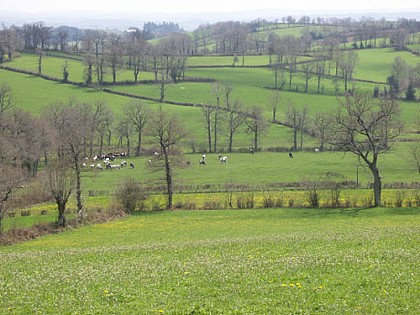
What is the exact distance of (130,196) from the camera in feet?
180

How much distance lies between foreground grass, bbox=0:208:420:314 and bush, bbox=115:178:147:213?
1033 inches

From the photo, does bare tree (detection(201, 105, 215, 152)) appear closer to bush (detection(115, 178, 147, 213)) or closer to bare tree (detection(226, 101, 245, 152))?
bare tree (detection(226, 101, 245, 152))

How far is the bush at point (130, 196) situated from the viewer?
180ft

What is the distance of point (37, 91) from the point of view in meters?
120

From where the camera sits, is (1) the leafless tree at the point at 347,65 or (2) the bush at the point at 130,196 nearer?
(2) the bush at the point at 130,196

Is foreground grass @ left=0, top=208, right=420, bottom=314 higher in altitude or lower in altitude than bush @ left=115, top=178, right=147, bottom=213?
higher

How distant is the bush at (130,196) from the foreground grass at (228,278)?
26.2 meters

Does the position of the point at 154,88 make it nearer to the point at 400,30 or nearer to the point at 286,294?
the point at 400,30

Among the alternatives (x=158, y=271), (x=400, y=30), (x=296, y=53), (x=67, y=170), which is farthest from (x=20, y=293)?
(x=400, y=30)

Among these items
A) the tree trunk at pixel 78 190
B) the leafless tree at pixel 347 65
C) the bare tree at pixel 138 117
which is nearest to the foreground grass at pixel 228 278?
the tree trunk at pixel 78 190

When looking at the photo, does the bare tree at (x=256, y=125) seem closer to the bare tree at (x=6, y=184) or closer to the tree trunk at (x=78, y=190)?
the tree trunk at (x=78, y=190)

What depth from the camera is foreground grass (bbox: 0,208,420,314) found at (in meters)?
16.2

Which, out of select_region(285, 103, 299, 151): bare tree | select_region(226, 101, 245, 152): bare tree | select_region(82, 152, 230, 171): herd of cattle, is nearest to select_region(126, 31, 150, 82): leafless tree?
select_region(226, 101, 245, 152): bare tree

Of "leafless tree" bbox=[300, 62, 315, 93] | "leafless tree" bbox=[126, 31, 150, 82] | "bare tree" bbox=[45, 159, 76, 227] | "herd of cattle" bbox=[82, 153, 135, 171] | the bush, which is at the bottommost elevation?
"herd of cattle" bbox=[82, 153, 135, 171]
